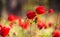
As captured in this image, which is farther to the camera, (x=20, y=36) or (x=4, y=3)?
(x=4, y=3)

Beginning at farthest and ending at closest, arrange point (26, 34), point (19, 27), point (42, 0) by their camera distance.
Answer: point (42, 0), point (19, 27), point (26, 34)

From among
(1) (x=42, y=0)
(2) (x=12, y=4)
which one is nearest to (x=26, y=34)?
(1) (x=42, y=0)

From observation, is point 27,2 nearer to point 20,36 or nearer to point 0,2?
point 0,2

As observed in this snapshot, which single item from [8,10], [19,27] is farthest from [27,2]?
[19,27]

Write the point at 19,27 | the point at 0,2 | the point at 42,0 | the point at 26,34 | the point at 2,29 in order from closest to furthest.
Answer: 1. the point at 2,29
2. the point at 26,34
3. the point at 19,27
4. the point at 42,0
5. the point at 0,2

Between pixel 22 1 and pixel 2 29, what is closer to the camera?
pixel 2 29

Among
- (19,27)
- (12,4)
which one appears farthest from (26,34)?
(12,4)

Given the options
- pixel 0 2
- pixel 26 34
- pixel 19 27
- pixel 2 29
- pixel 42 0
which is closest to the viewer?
pixel 2 29

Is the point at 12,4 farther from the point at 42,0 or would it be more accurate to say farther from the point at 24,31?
the point at 24,31

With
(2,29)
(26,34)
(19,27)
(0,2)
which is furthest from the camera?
(0,2)
